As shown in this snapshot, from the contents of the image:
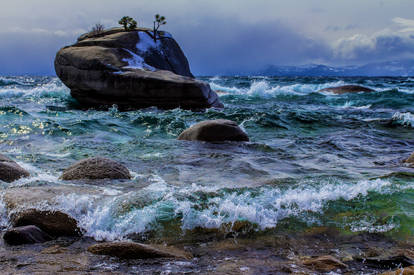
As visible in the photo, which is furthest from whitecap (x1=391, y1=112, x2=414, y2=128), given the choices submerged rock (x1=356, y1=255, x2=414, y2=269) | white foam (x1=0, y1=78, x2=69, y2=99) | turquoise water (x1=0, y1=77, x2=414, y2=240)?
white foam (x1=0, y1=78, x2=69, y2=99)

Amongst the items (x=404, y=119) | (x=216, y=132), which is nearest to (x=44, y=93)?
(x=216, y=132)

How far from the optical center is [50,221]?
4.09m

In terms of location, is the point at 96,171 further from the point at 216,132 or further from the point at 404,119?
the point at 404,119

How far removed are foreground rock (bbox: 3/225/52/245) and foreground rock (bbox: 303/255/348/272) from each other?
8.23 feet

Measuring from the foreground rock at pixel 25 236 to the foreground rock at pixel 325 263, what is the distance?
8.23 ft

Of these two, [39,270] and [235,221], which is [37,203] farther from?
[235,221]

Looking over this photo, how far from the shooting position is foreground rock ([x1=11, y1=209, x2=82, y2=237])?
158 inches

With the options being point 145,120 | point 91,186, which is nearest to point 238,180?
point 91,186

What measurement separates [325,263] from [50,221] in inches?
109

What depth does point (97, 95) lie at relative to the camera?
16.7m

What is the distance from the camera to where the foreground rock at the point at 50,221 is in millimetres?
4020

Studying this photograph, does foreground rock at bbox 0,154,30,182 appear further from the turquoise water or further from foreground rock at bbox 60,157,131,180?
foreground rock at bbox 60,157,131,180

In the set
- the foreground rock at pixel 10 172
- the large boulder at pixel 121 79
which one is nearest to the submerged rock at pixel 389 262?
the foreground rock at pixel 10 172

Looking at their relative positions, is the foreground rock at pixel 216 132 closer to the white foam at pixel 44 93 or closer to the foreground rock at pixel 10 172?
the foreground rock at pixel 10 172
